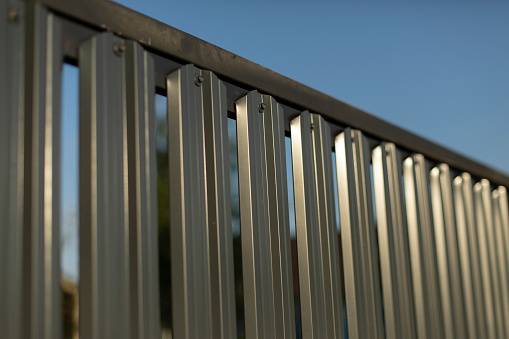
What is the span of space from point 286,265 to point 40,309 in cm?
60

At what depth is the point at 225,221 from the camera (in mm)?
1183

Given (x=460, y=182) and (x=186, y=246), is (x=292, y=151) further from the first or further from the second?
(x=460, y=182)

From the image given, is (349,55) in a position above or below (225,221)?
above

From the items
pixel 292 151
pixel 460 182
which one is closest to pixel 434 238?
pixel 460 182

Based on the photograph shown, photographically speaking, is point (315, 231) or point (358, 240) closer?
point (315, 231)

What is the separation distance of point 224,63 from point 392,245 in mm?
796

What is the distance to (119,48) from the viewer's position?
1.04m

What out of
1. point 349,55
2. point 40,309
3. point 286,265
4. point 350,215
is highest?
point 349,55

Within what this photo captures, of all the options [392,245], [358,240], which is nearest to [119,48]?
[358,240]

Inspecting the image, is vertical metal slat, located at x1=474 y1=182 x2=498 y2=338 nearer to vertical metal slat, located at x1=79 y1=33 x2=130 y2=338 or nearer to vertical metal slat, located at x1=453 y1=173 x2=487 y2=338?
vertical metal slat, located at x1=453 y1=173 x2=487 y2=338

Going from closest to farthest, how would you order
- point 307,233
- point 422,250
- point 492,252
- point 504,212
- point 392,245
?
point 307,233
point 392,245
point 422,250
point 492,252
point 504,212

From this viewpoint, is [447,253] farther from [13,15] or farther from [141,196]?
[13,15]

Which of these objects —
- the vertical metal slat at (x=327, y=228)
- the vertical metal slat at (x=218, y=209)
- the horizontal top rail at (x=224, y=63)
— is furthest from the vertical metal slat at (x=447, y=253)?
the vertical metal slat at (x=218, y=209)

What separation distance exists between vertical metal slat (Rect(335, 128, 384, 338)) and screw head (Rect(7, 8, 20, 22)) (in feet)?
3.09
